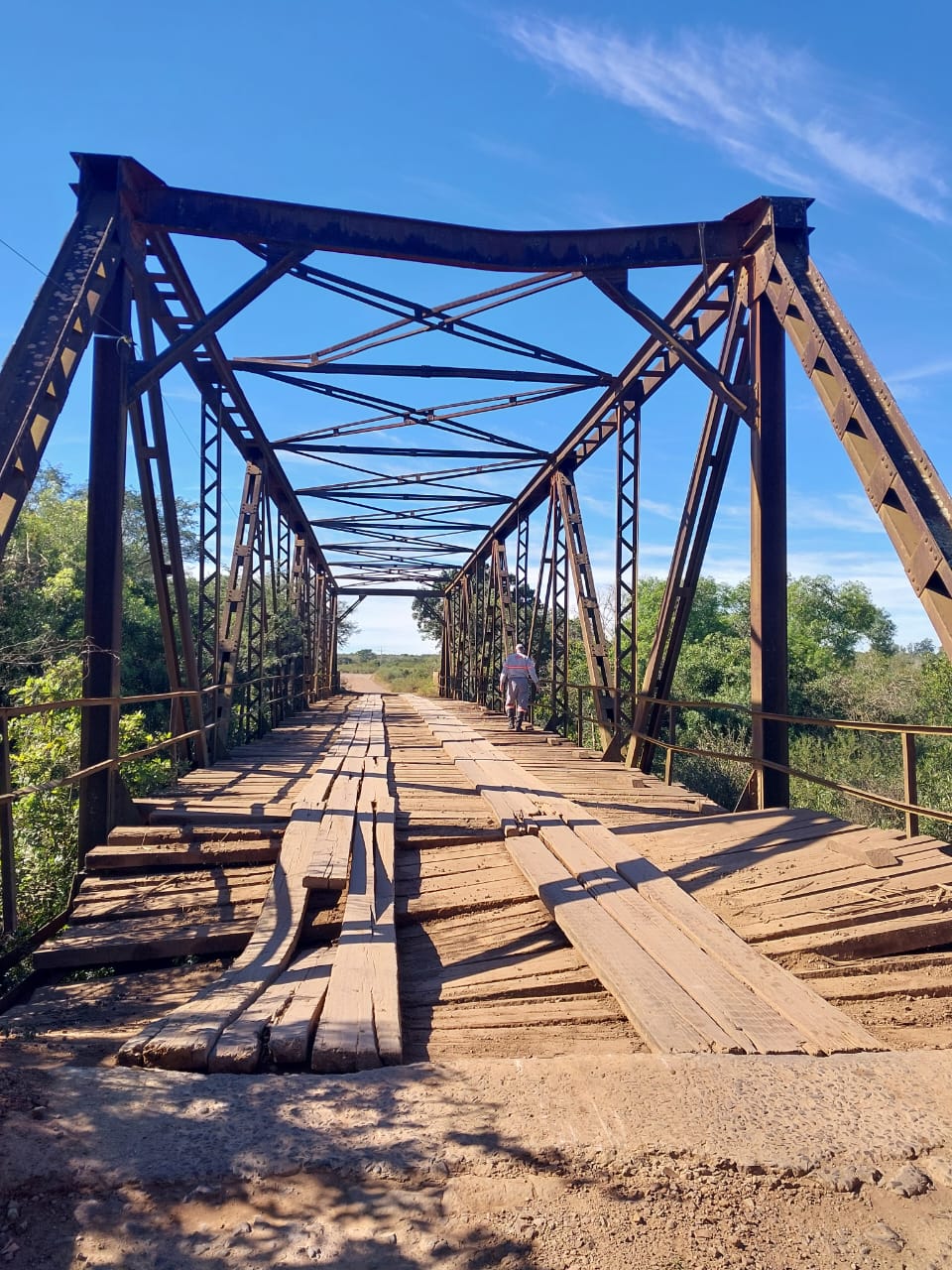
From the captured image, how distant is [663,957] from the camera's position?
388 cm

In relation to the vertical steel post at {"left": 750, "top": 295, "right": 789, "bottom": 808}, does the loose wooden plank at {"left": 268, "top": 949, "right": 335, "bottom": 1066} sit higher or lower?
lower

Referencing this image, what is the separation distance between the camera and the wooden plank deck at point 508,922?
3256 millimetres

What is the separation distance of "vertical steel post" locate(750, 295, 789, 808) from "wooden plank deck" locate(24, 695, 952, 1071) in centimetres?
69

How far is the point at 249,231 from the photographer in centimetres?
767

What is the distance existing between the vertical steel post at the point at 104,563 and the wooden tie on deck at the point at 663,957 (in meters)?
2.82

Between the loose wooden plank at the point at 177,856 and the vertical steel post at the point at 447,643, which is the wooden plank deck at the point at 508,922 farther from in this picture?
the vertical steel post at the point at 447,643

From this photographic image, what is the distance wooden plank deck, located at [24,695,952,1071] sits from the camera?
3.26 metres

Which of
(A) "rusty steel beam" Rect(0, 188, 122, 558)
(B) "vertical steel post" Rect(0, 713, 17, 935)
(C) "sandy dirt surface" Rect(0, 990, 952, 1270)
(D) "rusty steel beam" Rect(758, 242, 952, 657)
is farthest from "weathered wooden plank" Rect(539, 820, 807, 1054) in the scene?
(A) "rusty steel beam" Rect(0, 188, 122, 558)

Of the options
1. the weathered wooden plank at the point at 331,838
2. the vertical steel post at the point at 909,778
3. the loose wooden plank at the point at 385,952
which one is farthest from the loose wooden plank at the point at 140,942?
the vertical steel post at the point at 909,778

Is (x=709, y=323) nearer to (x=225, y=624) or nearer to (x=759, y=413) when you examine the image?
(x=759, y=413)

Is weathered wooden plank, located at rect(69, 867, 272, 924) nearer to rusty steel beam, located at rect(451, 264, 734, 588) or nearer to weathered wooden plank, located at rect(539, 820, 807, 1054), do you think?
weathered wooden plank, located at rect(539, 820, 807, 1054)

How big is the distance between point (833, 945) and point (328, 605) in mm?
32852

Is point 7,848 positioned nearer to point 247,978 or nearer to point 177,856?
point 177,856

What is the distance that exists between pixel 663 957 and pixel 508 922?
37.5 inches
